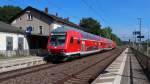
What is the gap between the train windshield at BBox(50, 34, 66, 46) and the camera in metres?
29.3

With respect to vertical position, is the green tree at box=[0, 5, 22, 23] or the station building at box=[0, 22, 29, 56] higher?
the green tree at box=[0, 5, 22, 23]

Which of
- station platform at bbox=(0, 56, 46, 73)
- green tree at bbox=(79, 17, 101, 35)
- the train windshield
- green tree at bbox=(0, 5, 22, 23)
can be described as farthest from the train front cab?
green tree at bbox=(79, 17, 101, 35)

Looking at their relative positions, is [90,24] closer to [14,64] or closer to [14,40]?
[14,40]

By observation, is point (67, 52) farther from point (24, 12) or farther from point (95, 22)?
point (95, 22)

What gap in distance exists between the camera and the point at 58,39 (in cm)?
2975

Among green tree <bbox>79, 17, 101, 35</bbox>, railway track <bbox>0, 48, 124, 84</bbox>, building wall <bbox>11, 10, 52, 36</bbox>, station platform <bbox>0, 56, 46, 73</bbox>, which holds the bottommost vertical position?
railway track <bbox>0, 48, 124, 84</bbox>

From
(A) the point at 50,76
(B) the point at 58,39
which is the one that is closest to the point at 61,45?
(B) the point at 58,39

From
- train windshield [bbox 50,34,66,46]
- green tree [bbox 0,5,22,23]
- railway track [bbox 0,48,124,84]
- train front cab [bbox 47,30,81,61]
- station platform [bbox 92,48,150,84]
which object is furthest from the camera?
green tree [bbox 0,5,22,23]

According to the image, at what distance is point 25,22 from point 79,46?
34782mm

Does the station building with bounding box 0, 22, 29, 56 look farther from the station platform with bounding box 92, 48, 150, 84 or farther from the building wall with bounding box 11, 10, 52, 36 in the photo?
the building wall with bounding box 11, 10, 52, 36

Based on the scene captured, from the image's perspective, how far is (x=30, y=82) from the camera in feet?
50.0

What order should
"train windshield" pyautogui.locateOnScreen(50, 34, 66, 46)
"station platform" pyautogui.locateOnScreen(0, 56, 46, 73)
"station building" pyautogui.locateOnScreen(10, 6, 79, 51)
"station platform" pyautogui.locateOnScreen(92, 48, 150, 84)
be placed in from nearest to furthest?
"station platform" pyautogui.locateOnScreen(92, 48, 150, 84) < "station platform" pyautogui.locateOnScreen(0, 56, 46, 73) < "train windshield" pyautogui.locateOnScreen(50, 34, 66, 46) < "station building" pyautogui.locateOnScreen(10, 6, 79, 51)

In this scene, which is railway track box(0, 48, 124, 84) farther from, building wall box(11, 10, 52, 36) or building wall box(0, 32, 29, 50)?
building wall box(11, 10, 52, 36)

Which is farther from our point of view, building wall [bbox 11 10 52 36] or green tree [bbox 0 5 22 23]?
green tree [bbox 0 5 22 23]
